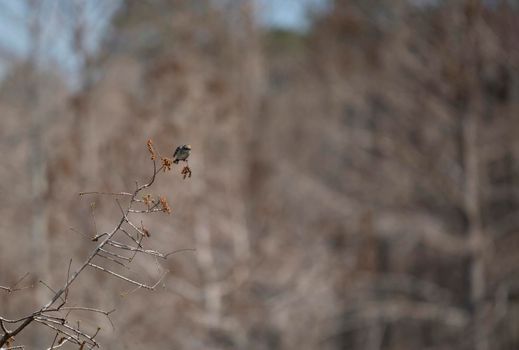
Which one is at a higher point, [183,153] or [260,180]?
[260,180]

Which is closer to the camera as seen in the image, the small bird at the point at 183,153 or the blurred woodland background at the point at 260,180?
the small bird at the point at 183,153

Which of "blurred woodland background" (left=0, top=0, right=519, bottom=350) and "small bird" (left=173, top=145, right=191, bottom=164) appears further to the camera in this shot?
"blurred woodland background" (left=0, top=0, right=519, bottom=350)

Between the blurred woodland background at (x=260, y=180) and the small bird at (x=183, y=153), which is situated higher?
the blurred woodland background at (x=260, y=180)

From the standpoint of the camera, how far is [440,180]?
15594 millimetres

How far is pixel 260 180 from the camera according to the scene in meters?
16.9

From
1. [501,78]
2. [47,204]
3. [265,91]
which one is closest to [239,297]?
[47,204]

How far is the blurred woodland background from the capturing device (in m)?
13.8

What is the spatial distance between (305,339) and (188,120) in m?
4.64

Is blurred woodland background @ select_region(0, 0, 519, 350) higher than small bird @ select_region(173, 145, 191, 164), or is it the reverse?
blurred woodland background @ select_region(0, 0, 519, 350)

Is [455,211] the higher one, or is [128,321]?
[455,211]

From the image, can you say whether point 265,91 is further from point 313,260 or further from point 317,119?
point 313,260

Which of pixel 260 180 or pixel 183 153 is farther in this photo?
pixel 260 180

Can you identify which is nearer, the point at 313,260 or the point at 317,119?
the point at 313,260

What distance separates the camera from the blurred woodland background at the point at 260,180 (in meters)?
13.8
